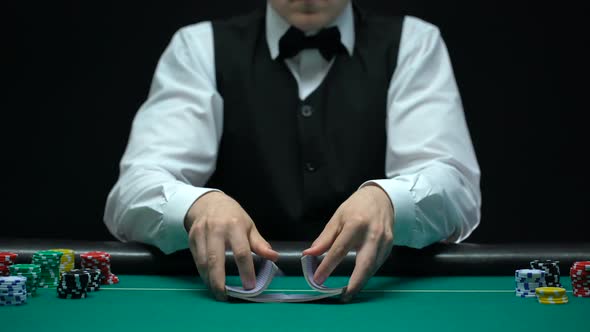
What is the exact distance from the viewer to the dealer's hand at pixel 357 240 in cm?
202

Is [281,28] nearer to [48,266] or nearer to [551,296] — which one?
[48,266]

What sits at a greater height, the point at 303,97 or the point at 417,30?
the point at 417,30

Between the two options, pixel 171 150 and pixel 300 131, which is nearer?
pixel 171 150

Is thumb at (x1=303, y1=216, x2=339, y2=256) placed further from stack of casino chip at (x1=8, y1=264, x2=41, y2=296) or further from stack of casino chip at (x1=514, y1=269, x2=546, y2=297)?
stack of casino chip at (x1=8, y1=264, x2=41, y2=296)

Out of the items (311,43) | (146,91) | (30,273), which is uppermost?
(311,43)

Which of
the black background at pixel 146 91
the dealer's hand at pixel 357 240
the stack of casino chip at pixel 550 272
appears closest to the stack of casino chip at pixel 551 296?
the stack of casino chip at pixel 550 272

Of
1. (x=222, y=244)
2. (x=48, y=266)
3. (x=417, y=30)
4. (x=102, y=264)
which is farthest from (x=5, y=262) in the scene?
(x=417, y=30)

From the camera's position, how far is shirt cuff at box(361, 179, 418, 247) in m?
2.35

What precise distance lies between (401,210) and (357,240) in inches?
12.7

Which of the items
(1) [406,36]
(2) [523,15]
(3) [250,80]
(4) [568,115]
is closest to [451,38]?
(2) [523,15]

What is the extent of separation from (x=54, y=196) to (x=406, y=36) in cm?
187

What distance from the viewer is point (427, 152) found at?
292 centimetres

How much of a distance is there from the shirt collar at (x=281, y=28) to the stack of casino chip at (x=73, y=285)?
1425mm

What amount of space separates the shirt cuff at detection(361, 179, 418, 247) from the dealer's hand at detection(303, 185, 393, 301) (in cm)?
15
